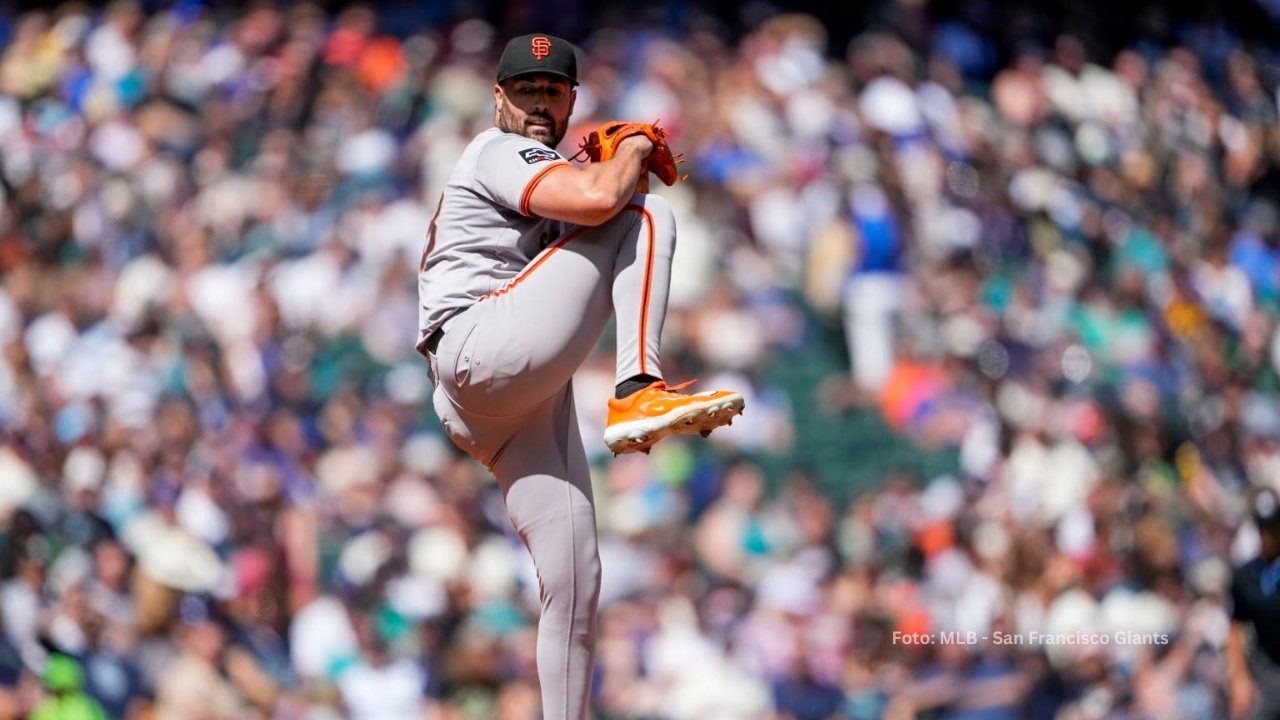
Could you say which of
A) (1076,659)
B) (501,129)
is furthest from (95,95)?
(501,129)

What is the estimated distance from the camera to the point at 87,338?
1111 cm

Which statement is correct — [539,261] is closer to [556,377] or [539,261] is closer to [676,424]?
[556,377]

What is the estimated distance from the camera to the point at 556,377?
4.28m

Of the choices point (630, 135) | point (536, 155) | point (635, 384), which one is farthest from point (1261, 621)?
point (536, 155)

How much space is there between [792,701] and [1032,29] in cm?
578

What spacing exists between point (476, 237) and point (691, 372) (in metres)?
5.76

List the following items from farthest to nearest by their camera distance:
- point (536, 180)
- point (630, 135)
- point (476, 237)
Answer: point (476, 237) < point (630, 135) < point (536, 180)

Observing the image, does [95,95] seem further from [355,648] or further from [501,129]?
[501,129]

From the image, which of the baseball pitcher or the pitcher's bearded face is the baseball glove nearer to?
the baseball pitcher

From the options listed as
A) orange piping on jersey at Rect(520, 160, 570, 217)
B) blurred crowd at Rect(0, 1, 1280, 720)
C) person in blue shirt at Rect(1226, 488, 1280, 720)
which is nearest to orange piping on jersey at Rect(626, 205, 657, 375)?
orange piping on jersey at Rect(520, 160, 570, 217)

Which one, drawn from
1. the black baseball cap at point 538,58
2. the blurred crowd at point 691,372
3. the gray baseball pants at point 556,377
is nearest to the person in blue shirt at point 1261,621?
the blurred crowd at point 691,372

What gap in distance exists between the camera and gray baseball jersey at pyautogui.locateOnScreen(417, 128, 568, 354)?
432 cm

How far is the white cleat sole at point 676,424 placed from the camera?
13.1ft

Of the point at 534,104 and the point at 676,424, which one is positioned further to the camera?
the point at 534,104
